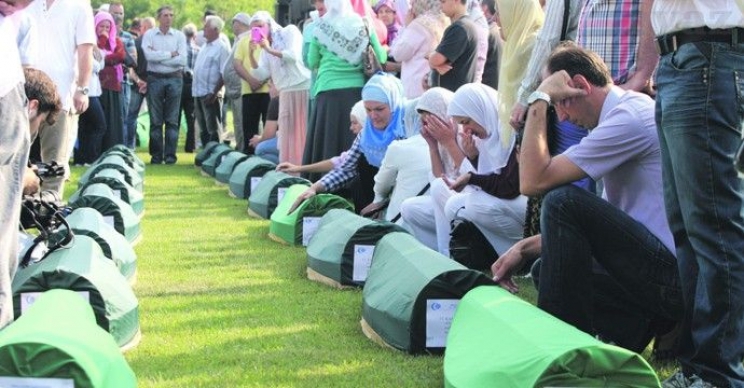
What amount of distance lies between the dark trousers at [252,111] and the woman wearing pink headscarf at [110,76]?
6.04ft

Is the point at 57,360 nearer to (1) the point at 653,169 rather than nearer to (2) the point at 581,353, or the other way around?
(2) the point at 581,353

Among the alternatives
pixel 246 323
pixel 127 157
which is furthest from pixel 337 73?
pixel 246 323

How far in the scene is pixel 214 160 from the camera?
13.9m

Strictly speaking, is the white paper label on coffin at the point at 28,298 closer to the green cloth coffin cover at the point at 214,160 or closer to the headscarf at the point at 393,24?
the headscarf at the point at 393,24

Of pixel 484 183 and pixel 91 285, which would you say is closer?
pixel 91 285

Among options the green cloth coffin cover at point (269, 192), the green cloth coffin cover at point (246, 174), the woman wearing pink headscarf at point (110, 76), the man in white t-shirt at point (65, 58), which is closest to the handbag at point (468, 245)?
the green cloth coffin cover at point (269, 192)

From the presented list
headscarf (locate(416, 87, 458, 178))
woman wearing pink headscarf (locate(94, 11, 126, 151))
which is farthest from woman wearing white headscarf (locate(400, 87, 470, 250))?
woman wearing pink headscarf (locate(94, 11, 126, 151))

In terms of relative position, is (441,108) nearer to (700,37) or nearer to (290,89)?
(700,37)

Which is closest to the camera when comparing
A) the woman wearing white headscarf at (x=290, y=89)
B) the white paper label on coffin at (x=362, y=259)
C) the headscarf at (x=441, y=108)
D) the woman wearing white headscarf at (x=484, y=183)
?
the white paper label on coffin at (x=362, y=259)

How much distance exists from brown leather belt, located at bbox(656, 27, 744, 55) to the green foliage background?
3747 centimetres

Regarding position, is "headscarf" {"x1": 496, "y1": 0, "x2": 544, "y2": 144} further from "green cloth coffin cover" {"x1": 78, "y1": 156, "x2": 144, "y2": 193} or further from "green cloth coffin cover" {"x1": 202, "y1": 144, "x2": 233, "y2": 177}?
"green cloth coffin cover" {"x1": 202, "y1": 144, "x2": 233, "y2": 177}

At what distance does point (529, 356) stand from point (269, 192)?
634 centimetres

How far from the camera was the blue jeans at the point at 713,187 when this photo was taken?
3.67 metres

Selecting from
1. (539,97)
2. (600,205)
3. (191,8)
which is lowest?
(191,8)
